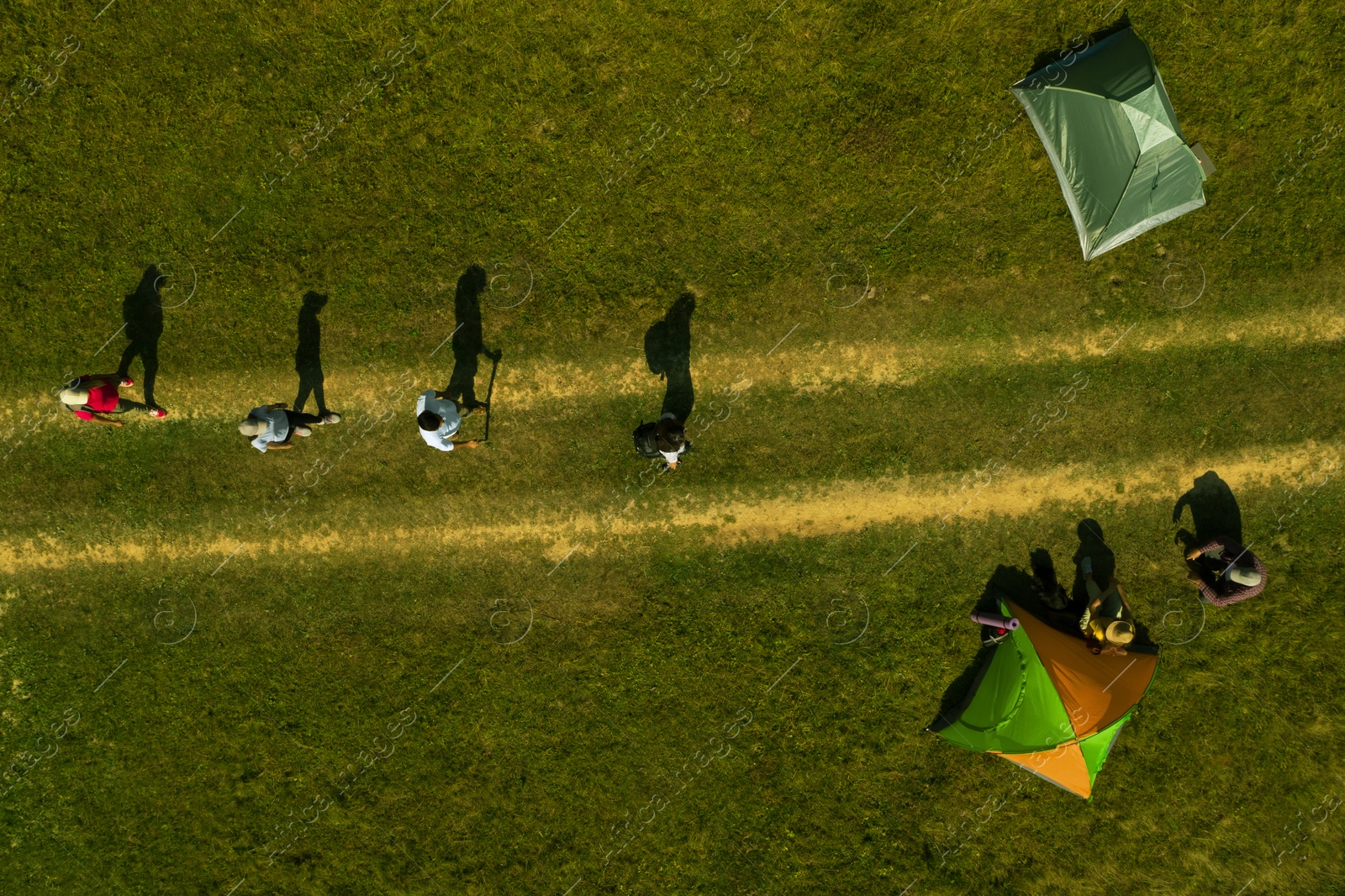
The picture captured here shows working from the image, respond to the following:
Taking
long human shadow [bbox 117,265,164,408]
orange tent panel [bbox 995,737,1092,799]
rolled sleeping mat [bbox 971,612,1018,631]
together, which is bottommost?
orange tent panel [bbox 995,737,1092,799]

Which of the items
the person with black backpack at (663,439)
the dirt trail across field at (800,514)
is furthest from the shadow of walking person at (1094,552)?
the person with black backpack at (663,439)

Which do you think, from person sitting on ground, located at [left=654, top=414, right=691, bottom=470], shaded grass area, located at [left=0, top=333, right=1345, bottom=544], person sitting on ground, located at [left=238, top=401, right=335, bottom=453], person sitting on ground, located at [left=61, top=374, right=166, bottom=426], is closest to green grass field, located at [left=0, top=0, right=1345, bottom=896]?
shaded grass area, located at [left=0, top=333, right=1345, bottom=544]

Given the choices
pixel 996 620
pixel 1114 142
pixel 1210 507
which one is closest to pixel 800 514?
pixel 996 620

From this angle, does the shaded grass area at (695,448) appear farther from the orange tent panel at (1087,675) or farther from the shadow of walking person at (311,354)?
the orange tent panel at (1087,675)

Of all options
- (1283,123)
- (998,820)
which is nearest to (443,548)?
(998,820)

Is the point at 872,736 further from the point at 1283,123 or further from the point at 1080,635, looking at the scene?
the point at 1283,123

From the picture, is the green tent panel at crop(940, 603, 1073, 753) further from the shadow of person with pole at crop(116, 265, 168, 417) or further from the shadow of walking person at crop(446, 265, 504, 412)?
the shadow of person with pole at crop(116, 265, 168, 417)

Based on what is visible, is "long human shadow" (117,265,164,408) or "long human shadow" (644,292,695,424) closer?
"long human shadow" (644,292,695,424)
